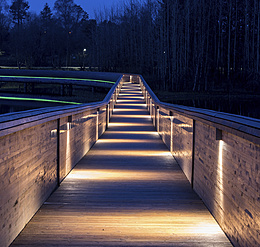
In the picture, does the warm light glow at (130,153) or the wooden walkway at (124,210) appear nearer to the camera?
the wooden walkway at (124,210)

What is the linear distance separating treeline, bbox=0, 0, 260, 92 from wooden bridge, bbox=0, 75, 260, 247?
24515mm

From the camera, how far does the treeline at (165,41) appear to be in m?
31.8

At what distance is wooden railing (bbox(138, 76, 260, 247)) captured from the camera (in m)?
2.85

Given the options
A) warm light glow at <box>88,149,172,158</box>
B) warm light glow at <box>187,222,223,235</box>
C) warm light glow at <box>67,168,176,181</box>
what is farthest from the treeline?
warm light glow at <box>187,222,223,235</box>

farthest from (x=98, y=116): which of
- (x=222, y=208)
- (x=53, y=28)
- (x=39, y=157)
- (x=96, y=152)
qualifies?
(x=53, y=28)

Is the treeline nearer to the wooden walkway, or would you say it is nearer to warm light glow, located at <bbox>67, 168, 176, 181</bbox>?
the wooden walkway

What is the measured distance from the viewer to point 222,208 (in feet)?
12.3

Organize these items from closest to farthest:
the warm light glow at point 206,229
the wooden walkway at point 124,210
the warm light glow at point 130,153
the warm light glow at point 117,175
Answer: the wooden walkway at point 124,210
the warm light glow at point 206,229
the warm light glow at point 117,175
the warm light glow at point 130,153

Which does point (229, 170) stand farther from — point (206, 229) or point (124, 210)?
point (124, 210)

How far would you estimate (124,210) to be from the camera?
4371mm

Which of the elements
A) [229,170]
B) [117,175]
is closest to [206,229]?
[229,170]

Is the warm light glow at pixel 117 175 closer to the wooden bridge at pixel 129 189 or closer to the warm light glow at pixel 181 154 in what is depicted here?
the wooden bridge at pixel 129 189

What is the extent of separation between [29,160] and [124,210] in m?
1.21

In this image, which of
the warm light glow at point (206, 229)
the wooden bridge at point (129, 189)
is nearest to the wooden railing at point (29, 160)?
the wooden bridge at point (129, 189)
